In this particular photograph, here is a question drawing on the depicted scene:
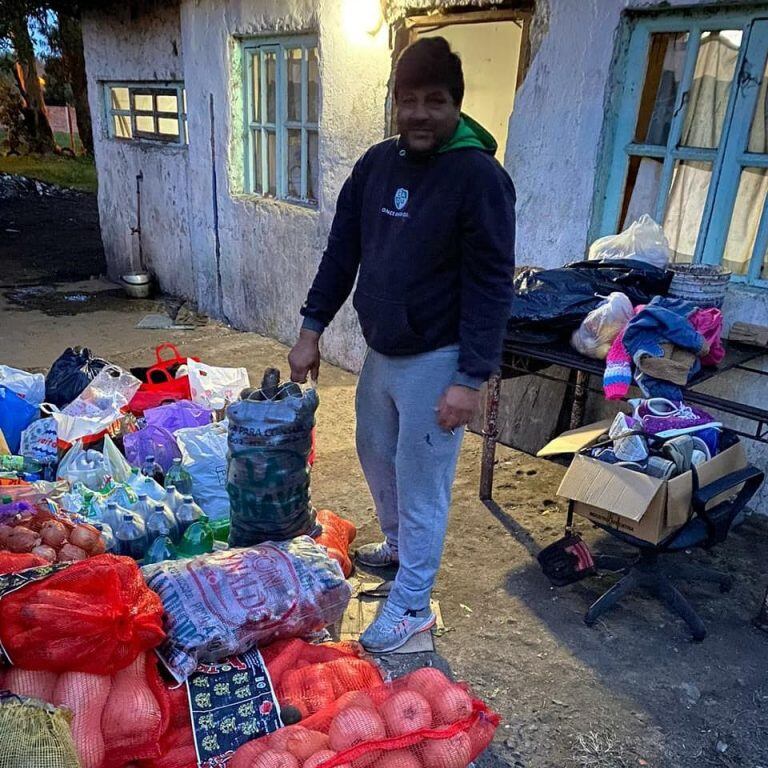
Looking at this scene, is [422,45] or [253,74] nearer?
[422,45]

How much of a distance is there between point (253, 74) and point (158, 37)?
179 cm

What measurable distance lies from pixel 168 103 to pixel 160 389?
500cm

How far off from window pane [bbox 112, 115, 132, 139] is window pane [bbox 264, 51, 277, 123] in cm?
318

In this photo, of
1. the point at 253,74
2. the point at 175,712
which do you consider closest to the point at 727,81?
the point at 175,712

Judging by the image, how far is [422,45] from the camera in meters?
2.22

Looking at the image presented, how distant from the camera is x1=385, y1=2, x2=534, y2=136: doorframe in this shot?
415cm

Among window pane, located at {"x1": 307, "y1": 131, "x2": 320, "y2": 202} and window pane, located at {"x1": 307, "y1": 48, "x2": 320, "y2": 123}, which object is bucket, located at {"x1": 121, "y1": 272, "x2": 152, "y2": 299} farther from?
window pane, located at {"x1": 307, "y1": 48, "x2": 320, "y2": 123}

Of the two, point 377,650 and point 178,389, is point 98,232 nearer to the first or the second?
point 178,389

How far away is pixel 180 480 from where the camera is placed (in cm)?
336

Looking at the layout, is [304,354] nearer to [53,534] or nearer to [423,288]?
[423,288]

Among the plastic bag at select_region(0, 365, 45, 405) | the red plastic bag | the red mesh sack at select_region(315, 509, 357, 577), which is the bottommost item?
the red mesh sack at select_region(315, 509, 357, 577)

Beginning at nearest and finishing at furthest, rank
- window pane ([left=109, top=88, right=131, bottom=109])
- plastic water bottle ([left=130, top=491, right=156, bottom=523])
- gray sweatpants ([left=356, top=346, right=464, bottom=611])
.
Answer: gray sweatpants ([left=356, top=346, right=464, bottom=611]) → plastic water bottle ([left=130, top=491, right=156, bottom=523]) → window pane ([left=109, top=88, right=131, bottom=109])

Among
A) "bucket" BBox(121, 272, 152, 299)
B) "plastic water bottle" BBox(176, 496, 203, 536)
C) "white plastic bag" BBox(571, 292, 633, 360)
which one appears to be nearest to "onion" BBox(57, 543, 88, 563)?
"plastic water bottle" BBox(176, 496, 203, 536)

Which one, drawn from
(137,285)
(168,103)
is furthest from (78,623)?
(168,103)
